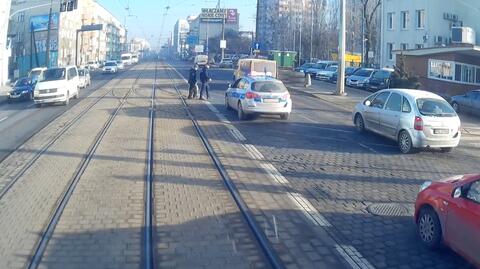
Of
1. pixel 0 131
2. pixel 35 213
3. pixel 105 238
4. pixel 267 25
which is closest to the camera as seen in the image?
pixel 105 238

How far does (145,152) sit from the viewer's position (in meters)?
12.0

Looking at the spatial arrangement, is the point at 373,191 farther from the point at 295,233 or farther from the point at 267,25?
the point at 267,25

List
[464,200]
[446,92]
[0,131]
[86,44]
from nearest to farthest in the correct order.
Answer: [464,200]
[0,131]
[446,92]
[86,44]

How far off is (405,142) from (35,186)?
27.0 ft

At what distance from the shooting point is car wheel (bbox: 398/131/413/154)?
12446mm

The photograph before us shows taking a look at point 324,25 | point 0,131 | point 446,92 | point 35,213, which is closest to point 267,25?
point 324,25

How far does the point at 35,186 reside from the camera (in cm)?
908

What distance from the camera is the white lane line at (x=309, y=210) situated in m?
7.24

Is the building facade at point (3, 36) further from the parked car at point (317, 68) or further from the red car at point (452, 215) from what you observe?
Answer: the red car at point (452, 215)

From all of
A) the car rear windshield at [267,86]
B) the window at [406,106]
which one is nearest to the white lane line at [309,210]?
the window at [406,106]

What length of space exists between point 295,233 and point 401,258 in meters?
1.34

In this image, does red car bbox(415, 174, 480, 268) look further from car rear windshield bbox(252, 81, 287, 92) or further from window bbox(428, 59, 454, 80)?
window bbox(428, 59, 454, 80)

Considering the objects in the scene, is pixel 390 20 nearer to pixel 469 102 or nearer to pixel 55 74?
pixel 469 102

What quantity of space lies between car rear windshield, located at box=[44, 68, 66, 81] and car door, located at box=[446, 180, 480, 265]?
21201 millimetres
